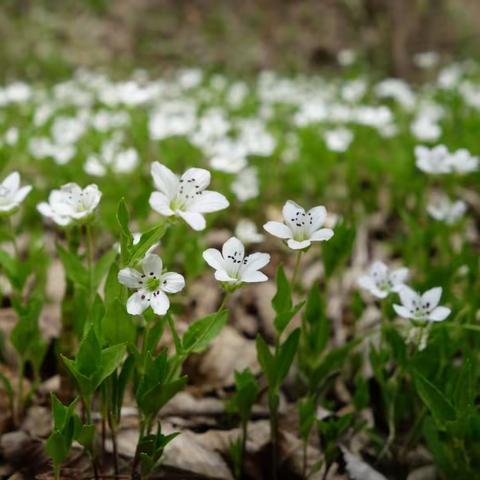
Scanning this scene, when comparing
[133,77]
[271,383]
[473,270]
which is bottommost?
[271,383]

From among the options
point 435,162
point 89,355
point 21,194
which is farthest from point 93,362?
point 435,162

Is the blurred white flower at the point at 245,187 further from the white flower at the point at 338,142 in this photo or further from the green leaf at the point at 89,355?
the green leaf at the point at 89,355

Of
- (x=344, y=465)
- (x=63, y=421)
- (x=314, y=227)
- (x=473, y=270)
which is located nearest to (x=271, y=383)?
(x=344, y=465)

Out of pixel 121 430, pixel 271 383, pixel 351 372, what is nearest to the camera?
pixel 271 383

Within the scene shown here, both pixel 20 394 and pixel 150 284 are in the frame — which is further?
pixel 20 394

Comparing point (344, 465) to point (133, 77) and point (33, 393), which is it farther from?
point (133, 77)

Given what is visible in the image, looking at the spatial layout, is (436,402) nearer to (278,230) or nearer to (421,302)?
(421,302)

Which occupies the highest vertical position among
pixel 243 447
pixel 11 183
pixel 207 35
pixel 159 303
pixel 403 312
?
pixel 207 35

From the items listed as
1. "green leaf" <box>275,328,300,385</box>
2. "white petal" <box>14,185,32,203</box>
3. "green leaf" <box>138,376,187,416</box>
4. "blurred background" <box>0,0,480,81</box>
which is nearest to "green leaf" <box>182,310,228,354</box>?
"green leaf" <box>138,376,187,416</box>
